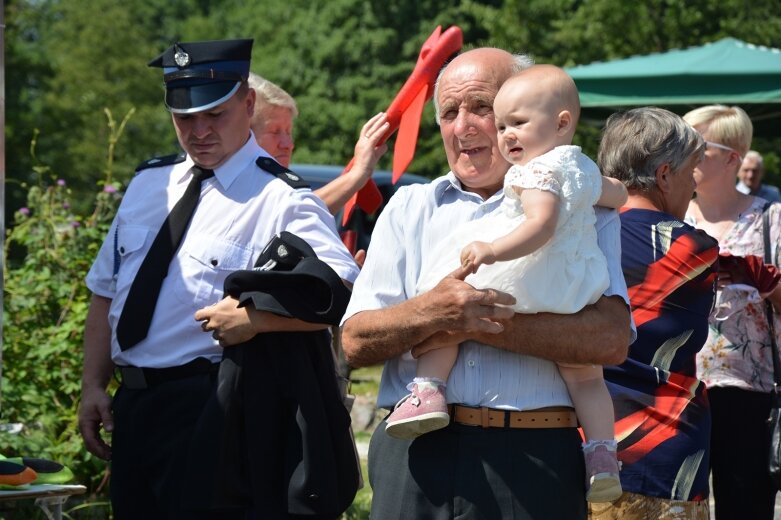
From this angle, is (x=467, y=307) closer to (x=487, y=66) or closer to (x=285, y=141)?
(x=487, y=66)

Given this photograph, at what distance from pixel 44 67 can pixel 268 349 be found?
1198 inches

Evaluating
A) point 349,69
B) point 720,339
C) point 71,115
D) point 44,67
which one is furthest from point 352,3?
point 720,339

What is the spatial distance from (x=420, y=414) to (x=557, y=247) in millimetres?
515

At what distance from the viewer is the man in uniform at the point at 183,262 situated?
3.74 m

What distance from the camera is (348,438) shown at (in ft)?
12.3

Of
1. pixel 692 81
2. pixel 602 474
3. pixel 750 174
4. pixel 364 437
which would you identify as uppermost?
pixel 602 474

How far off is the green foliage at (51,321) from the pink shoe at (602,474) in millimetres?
3231

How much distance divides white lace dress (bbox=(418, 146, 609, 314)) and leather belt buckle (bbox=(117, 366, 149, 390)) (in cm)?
132

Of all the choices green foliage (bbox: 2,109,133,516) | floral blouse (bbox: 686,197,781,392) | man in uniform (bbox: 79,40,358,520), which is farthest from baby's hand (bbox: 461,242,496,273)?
green foliage (bbox: 2,109,133,516)

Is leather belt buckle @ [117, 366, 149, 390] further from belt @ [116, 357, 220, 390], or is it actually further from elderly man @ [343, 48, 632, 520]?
elderly man @ [343, 48, 632, 520]

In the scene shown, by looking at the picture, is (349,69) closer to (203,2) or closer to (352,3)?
(352,3)

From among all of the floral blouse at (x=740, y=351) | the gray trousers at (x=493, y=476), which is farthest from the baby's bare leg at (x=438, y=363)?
the floral blouse at (x=740, y=351)

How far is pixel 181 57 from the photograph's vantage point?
13.0ft

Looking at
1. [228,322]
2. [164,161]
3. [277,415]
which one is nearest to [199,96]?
[164,161]
